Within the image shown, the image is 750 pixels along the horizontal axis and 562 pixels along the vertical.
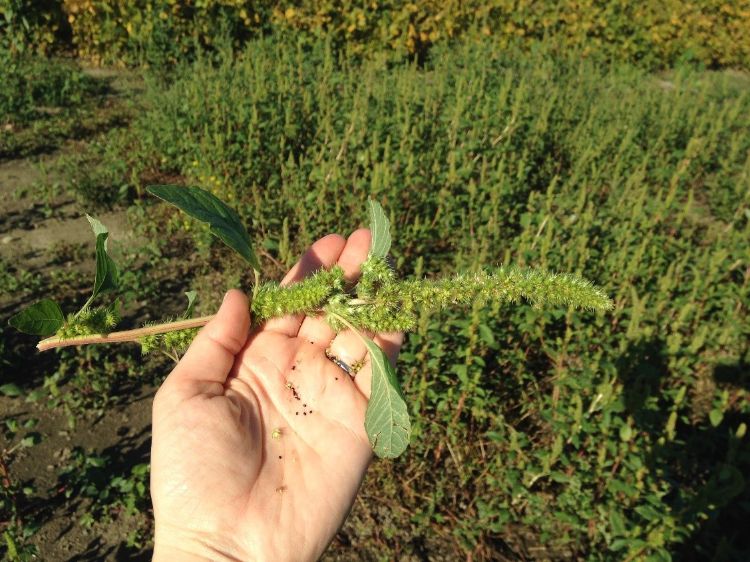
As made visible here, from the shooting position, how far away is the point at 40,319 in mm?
1434

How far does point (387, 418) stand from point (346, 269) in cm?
75

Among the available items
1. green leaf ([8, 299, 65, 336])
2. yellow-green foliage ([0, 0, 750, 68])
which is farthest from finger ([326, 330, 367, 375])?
yellow-green foliage ([0, 0, 750, 68])

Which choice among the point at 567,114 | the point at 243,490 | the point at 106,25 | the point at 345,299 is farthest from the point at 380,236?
the point at 106,25

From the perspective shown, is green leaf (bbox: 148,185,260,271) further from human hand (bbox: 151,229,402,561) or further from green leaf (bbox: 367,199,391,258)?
green leaf (bbox: 367,199,391,258)

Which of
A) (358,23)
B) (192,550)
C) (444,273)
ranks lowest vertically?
(444,273)

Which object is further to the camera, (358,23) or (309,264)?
(358,23)

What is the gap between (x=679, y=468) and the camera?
10.2ft

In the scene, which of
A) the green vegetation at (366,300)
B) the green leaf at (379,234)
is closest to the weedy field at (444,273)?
the green leaf at (379,234)

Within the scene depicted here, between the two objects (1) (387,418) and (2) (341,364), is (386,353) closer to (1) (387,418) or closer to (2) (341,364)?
(2) (341,364)

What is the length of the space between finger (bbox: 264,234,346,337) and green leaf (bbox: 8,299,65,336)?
796 millimetres

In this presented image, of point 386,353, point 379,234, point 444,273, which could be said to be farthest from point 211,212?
point 444,273

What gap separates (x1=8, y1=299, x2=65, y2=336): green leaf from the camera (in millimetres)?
1379

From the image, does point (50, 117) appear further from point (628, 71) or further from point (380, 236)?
point (628, 71)

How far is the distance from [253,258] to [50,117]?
20.6ft
